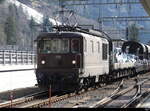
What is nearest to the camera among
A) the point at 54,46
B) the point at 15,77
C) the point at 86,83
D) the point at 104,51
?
the point at 54,46

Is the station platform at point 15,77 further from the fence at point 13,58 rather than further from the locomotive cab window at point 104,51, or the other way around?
the locomotive cab window at point 104,51

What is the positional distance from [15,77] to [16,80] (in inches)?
8.6

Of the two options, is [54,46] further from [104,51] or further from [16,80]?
[16,80]

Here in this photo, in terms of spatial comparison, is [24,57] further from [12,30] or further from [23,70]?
[12,30]

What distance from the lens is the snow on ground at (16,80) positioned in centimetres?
2541

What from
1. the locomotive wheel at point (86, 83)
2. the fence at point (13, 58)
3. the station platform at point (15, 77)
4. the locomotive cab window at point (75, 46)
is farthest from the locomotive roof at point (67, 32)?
the fence at point (13, 58)

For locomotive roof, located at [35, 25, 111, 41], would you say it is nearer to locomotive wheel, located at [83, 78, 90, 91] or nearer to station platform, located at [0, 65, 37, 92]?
locomotive wheel, located at [83, 78, 90, 91]

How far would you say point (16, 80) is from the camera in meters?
27.4

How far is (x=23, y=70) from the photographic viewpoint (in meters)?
29.4

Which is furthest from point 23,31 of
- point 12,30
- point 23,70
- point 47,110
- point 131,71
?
point 47,110

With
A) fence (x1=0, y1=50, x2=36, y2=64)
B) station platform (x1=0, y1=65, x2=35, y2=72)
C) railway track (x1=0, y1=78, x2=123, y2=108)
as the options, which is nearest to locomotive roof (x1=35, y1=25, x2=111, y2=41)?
railway track (x1=0, y1=78, x2=123, y2=108)

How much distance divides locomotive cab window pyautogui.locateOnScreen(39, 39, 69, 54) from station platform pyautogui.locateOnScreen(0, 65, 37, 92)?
4229 millimetres

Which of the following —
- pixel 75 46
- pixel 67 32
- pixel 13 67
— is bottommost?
pixel 13 67

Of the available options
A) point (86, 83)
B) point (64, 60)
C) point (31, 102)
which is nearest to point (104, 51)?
point (86, 83)
